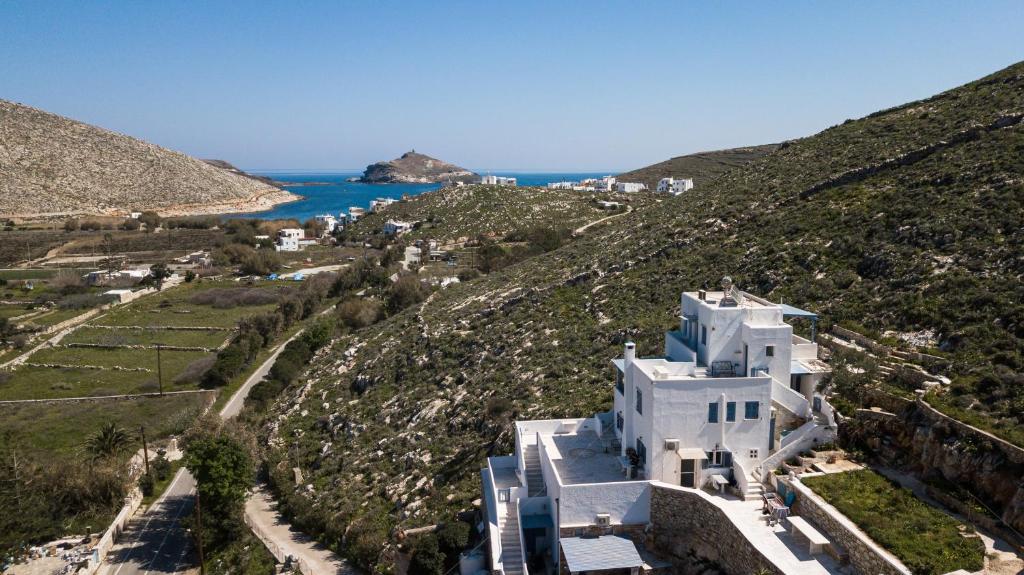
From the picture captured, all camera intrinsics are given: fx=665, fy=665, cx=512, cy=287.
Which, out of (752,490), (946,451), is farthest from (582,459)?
(946,451)

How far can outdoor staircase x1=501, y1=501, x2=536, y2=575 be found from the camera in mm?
17125

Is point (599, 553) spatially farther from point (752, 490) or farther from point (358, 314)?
point (358, 314)

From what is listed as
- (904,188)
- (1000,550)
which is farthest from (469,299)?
(1000,550)

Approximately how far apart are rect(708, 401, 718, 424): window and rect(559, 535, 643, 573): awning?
145 inches

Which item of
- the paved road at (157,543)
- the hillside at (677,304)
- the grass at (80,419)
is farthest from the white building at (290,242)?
the paved road at (157,543)

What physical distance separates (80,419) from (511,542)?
105 ft

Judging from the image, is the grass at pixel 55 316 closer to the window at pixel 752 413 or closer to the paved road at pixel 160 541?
the paved road at pixel 160 541

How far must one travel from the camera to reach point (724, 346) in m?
18.0

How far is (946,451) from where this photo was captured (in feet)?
48.5

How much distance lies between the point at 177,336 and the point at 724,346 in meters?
51.6

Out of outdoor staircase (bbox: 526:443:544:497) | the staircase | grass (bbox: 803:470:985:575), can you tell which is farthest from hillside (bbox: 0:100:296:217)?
grass (bbox: 803:470:985:575)

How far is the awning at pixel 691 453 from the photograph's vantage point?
16703 mm

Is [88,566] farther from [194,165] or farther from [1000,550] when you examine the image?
[194,165]

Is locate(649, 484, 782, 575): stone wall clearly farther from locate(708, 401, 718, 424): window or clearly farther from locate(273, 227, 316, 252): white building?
locate(273, 227, 316, 252): white building
